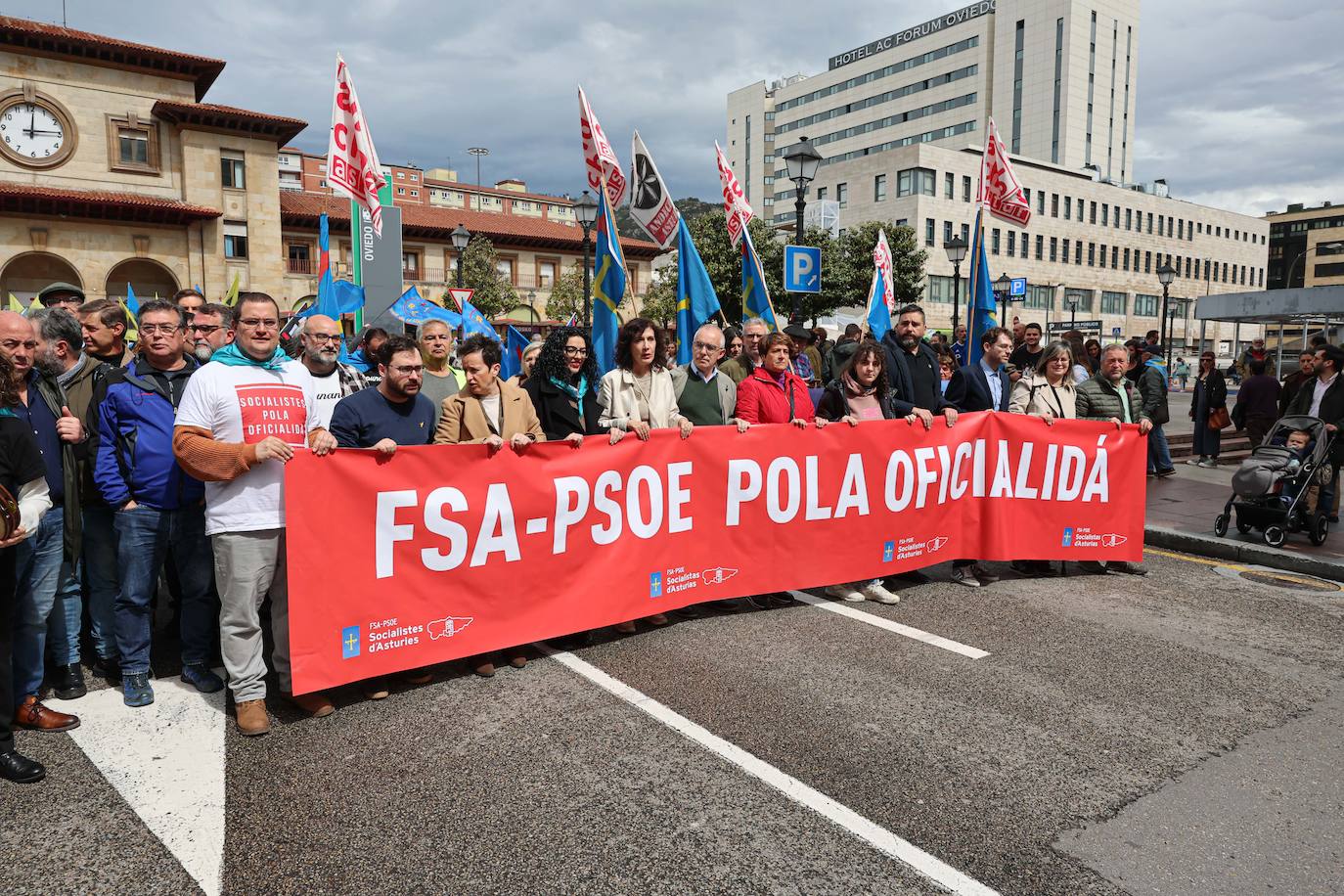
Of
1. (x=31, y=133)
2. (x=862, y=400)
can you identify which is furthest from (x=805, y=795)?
(x=31, y=133)

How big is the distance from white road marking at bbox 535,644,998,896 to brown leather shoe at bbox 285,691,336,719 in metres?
1.31

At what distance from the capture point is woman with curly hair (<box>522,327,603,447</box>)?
5.60 meters

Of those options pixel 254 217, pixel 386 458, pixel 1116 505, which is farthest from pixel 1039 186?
pixel 386 458

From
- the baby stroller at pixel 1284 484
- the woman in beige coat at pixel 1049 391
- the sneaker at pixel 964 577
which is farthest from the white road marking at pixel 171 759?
the baby stroller at pixel 1284 484

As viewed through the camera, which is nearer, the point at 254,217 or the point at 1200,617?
the point at 1200,617

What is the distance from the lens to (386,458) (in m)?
4.39

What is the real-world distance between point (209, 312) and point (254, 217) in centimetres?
3972

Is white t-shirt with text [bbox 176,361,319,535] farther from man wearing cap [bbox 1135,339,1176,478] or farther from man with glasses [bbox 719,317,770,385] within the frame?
man wearing cap [bbox 1135,339,1176,478]

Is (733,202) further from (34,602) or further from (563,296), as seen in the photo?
(563,296)

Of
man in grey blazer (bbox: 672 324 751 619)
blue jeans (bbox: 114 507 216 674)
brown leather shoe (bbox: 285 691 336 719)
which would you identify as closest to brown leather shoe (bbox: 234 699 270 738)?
brown leather shoe (bbox: 285 691 336 719)

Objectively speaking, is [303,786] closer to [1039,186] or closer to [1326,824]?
[1326,824]

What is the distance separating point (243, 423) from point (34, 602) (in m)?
1.25

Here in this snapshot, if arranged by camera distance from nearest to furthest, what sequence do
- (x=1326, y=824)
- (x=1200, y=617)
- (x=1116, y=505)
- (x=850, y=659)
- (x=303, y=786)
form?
1. (x=1326, y=824)
2. (x=303, y=786)
3. (x=850, y=659)
4. (x=1200, y=617)
5. (x=1116, y=505)

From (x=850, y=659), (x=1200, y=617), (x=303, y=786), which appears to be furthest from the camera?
(x=1200, y=617)
